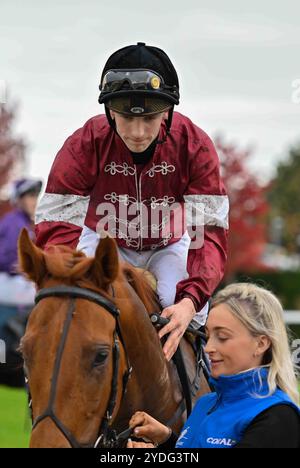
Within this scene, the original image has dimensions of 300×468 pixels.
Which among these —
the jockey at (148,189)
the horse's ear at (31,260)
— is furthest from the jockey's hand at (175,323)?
the horse's ear at (31,260)

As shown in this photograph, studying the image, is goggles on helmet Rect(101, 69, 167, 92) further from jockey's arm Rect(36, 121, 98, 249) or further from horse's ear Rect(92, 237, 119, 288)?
horse's ear Rect(92, 237, 119, 288)

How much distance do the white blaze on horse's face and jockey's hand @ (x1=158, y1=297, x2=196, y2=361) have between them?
0.56 m

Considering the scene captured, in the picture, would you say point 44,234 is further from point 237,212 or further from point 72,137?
point 237,212

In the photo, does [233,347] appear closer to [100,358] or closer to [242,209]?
[100,358]

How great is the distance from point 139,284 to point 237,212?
61.6ft

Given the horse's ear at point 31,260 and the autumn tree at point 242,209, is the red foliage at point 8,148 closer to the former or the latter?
the autumn tree at point 242,209

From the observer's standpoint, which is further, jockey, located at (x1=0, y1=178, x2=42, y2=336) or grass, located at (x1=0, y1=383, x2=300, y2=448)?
jockey, located at (x1=0, y1=178, x2=42, y2=336)

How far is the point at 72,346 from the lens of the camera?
8.77ft

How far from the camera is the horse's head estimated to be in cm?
262

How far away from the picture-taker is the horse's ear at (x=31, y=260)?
2868 millimetres

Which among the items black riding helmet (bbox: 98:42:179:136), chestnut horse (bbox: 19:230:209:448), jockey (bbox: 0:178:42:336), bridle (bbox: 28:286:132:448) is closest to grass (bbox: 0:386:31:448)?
jockey (bbox: 0:178:42:336)

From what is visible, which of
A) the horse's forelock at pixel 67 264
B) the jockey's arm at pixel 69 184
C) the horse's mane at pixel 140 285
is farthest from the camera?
the jockey's arm at pixel 69 184

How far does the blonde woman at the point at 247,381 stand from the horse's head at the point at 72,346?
33cm

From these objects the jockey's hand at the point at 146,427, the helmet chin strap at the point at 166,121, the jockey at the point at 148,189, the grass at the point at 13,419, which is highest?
the helmet chin strap at the point at 166,121
